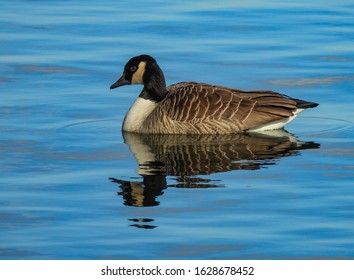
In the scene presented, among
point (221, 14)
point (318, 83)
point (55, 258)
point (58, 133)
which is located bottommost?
point (55, 258)

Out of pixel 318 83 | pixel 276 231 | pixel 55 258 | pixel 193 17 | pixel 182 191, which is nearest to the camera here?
pixel 55 258

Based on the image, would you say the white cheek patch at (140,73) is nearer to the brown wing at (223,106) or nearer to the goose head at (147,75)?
the goose head at (147,75)

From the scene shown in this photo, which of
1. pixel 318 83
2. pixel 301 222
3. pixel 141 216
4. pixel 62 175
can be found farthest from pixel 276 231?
pixel 318 83

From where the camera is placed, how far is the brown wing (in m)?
17.9

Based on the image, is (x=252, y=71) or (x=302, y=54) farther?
(x=302, y=54)

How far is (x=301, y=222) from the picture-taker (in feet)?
42.3

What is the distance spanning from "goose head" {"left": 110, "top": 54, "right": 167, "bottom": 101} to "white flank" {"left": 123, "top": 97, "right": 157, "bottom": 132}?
279mm

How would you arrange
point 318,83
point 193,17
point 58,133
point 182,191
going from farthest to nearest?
1. point 193,17
2. point 318,83
3. point 58,133
4. point 182,191

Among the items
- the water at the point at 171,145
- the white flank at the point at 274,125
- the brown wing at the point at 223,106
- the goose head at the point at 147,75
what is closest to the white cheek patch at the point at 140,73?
the goose head at the point at 147,75

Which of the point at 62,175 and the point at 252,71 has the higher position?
the point at 252,71

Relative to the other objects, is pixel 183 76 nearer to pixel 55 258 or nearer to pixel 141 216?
pixel 141 216

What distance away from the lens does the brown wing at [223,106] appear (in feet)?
58.6

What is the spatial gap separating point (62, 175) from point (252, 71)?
23.3 ft

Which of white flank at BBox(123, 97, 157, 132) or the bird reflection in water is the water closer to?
the bird reflection in water
